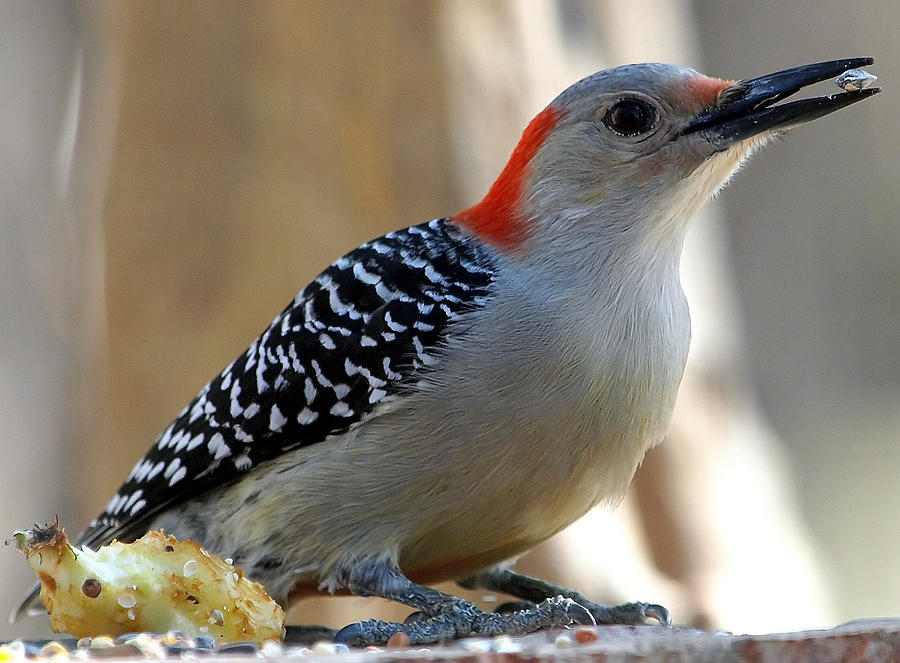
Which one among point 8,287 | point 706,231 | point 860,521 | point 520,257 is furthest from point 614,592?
point 8,287

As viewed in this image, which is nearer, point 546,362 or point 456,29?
point 546,362

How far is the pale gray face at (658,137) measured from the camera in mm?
3510

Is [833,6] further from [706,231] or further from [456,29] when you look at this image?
[456,29]

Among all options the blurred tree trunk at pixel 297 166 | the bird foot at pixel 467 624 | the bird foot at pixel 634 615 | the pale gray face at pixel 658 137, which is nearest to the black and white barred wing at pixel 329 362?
the pale gray face at pixel 658 137

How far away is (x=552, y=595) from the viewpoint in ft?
12.5

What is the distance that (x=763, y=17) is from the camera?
1230cm

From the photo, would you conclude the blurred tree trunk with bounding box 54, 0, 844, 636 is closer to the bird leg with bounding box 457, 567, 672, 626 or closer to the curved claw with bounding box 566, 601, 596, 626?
the bird leg with bounding box 457, 567, 672, 626

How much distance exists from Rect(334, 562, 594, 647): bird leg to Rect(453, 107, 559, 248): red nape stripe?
1.14m

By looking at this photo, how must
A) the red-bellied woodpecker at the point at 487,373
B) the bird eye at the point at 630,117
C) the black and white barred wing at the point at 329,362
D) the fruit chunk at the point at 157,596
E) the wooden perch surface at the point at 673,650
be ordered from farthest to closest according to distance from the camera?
the bird eye at the point at 630,117 < the black and white barred wing at the point at 329,362 < the red-bellied woodpecker at the point at 487,373 < the fruit chunk at the point at 157,596 < the wooden perch surface at the point at 673,650

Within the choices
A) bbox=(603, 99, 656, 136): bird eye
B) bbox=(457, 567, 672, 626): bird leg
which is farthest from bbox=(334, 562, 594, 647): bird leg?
bbox=(603, 99, 656, 136): bird eye

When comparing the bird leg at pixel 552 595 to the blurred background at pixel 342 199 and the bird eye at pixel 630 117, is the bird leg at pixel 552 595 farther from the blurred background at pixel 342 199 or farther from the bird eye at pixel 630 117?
the blurred background at pixel 342 199

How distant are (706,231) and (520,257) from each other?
136 inches

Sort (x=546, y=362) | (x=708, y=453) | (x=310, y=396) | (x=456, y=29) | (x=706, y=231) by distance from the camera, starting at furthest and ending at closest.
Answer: (x=706, y=231) < (x=708, y=453) < (x=456, y=29) < (x=310, y=396) < (x=546, y=362)

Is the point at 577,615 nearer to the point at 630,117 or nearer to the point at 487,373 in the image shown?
the point at 487,373
